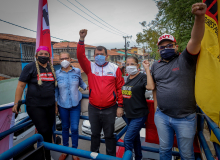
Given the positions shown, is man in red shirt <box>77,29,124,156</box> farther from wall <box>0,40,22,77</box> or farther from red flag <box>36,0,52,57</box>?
wall <box>0,40,22,77</box>

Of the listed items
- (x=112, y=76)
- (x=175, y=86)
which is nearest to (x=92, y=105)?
(x=112, y=76)

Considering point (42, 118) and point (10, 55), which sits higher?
point (10, 55)

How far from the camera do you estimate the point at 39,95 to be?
7.50 feet

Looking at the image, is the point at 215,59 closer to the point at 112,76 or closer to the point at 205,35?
the point at 205,35

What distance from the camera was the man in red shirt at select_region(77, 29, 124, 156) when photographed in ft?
7.27

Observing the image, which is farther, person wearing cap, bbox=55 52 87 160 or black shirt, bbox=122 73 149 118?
person wearing cap, bbox=55 52 87 160

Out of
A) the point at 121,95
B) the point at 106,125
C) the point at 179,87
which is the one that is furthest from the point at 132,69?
the point at 106,125

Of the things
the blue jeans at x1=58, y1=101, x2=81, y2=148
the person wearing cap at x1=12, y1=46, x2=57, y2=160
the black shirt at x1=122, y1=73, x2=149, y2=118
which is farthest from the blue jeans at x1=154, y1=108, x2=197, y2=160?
the person wearing cap at x1=12, y1=46, x2=57, y2=160

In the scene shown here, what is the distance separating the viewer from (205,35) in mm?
1436

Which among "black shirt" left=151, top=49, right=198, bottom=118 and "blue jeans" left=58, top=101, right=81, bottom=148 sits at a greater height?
"black shirt" left=151, top=49, right=198, bottom=118

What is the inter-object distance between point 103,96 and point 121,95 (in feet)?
1.03

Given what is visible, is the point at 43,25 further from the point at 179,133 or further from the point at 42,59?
the point at 179,133

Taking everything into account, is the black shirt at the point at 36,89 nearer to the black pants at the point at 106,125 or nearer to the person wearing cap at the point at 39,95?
the person wearing cap at the point at 39,95

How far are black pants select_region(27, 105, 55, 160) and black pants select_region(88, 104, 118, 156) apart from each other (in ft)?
2.36
